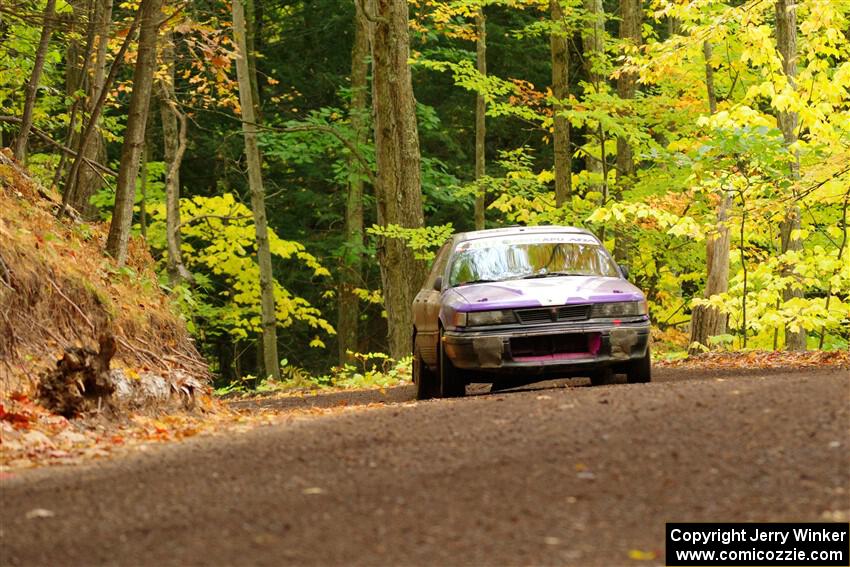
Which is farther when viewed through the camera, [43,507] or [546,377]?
[546,377]

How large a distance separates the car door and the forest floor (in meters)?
3.87

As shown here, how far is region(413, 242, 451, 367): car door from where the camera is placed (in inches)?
488

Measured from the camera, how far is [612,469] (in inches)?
243

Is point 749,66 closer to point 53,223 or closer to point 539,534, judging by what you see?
point 53,223

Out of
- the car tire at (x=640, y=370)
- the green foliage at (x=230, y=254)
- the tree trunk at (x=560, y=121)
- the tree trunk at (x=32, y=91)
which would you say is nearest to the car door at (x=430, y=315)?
the car tire at (x=640, y=370)

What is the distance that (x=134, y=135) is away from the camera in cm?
1405

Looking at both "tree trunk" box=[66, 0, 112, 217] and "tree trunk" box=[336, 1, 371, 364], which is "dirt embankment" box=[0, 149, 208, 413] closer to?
"tree trunk" box=[66, 0, 112, 217]

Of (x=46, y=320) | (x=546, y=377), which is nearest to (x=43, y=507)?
(x=46, y=320)

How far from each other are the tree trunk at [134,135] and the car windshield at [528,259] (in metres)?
4.07

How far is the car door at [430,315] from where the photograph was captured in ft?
40.7

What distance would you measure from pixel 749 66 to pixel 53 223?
17177 millimetres

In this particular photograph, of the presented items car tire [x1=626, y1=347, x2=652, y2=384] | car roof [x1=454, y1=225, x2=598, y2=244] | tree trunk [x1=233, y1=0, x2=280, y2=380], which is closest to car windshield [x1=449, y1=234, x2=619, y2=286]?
car roof [x1=454, y1=225, x2=598, y2=244]

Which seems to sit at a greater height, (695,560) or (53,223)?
(53,223)

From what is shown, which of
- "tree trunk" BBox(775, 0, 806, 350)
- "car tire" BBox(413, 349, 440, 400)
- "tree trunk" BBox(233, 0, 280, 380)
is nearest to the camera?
"car tire" BBox(413, 349, 440, 400)
